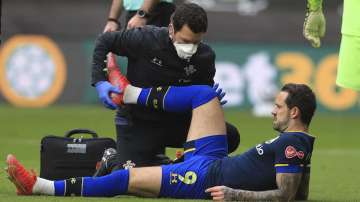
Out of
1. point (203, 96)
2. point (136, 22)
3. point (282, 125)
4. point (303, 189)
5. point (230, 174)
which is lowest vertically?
point (303, 189)

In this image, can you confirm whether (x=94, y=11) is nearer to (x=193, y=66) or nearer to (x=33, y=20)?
(x=33, y=20)

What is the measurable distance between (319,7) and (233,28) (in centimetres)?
1190

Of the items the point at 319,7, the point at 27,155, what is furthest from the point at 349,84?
the point at 27,155

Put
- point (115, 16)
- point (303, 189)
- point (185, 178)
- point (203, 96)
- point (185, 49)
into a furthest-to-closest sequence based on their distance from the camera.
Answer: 1. point (115, 16)
2. point (185, 49)
3. point (203, 96)
4. point (303, 189)
5. point (185, 178)

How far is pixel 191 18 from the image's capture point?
7.48 meters

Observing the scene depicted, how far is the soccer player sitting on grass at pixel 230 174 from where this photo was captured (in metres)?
7.07

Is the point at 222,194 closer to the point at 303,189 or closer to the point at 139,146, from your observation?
the point at 303,189

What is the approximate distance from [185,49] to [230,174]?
0.97 m

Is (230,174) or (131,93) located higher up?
(131,93)

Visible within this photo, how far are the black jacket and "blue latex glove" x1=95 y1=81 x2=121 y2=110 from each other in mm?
160

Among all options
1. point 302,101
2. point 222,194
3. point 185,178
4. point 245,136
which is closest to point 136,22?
point 185,178

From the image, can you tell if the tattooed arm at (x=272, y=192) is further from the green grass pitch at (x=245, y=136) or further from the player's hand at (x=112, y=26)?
the player's hand at (x=112, y=26)

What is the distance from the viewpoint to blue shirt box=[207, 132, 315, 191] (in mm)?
7059

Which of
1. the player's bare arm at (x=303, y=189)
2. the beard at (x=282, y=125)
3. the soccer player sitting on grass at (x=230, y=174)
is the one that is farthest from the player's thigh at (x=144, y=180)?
the player's bare arm at (x=303, y=189)
